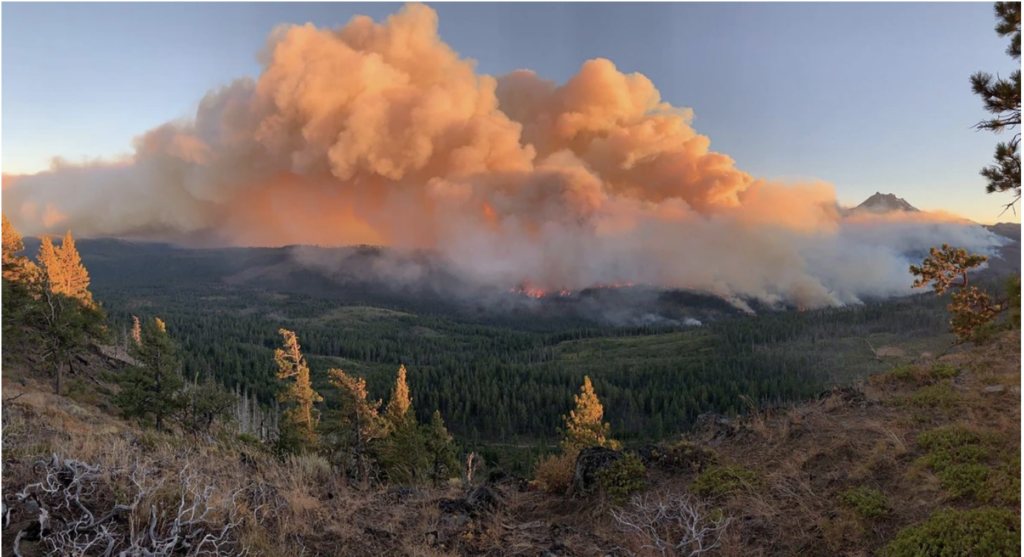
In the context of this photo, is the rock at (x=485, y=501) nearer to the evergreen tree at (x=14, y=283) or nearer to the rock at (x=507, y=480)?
the rock at (x=507, y=480)

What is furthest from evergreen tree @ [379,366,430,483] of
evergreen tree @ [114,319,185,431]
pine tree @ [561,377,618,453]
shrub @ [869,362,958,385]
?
shrub @ [869,362,958,385]

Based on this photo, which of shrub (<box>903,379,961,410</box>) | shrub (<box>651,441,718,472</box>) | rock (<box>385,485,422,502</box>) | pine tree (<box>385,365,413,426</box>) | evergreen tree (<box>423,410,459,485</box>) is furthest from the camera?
pine tree (<box>385,365,413,426</box>)

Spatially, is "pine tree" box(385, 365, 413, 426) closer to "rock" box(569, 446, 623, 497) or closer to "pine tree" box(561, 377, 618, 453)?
"pine tree" box(561, 377, 618, 453)

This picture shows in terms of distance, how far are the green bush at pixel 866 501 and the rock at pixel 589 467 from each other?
4.27 meters

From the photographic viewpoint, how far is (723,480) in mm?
8945

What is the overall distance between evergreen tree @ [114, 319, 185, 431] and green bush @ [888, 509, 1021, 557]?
117 feet

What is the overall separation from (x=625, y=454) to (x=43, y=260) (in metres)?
56.4

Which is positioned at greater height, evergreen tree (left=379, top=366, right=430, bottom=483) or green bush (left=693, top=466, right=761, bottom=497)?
green bush (left=693, top=466, right=761, bottom=497)

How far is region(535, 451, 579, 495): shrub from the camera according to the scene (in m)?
10.8

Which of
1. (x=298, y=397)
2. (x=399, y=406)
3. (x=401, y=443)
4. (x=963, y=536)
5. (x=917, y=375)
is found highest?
(x=917, y=375)

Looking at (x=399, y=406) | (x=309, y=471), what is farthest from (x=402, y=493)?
(x=399, y=406)

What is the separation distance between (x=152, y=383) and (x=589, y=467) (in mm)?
30893

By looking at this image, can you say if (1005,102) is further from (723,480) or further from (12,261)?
(12,261)

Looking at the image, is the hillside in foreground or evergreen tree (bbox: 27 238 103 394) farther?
evergreen tree (bbox: 27 238 103 394)
